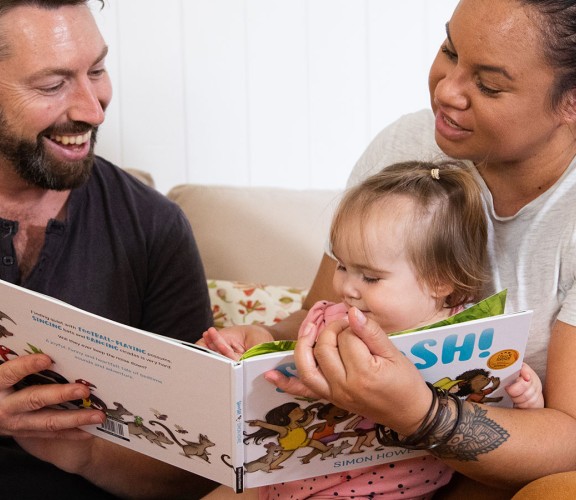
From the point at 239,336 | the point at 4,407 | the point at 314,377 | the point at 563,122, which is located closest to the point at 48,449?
the point at 4,407

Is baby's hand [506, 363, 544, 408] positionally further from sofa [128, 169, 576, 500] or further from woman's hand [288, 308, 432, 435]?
sofa [128, 169, 576, 500]

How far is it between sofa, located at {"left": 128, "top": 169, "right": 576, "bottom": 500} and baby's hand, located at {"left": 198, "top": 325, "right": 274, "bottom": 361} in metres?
0.44

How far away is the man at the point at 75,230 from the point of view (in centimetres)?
157

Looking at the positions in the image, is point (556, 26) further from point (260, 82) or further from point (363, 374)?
point (260, 82)

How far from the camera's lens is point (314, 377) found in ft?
3.60

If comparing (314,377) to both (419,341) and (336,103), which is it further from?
(336,103)

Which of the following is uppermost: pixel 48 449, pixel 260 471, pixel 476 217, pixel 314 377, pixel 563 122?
pixel 563 122

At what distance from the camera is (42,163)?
162 cm

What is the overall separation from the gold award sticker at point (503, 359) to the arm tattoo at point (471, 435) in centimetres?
6

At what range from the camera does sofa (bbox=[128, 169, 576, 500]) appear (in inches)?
76.2

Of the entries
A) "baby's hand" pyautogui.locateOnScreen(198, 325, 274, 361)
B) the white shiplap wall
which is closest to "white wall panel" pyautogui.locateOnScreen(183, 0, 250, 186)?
the white shiplap wall

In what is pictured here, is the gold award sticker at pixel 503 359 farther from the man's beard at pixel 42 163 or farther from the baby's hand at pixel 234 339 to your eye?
the man's beard at pixel 42 163

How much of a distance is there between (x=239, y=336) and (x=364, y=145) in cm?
124

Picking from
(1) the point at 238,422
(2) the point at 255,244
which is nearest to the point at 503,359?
(1) the point at 238,422
